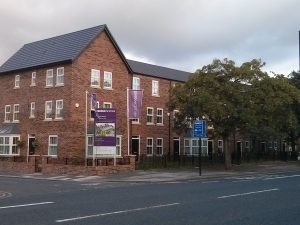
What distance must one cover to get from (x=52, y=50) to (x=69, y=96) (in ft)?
20.8

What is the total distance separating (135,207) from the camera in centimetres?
1295

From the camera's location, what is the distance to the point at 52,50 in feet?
136

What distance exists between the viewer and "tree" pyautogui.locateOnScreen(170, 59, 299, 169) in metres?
32.8

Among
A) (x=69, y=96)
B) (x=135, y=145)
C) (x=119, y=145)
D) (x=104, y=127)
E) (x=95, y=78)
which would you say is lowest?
(x=119, y=145)

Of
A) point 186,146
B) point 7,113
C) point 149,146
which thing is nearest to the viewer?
point 7,113

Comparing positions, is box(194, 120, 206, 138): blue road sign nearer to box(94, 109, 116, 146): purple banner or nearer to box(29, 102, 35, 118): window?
box(94, 109, 116, 146): purple banner

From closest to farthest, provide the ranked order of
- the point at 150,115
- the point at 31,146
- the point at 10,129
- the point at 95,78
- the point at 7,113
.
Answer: the point at 95,78, the point at 31,146, the point at 10,129, the point at 7,113, the point at 150,115

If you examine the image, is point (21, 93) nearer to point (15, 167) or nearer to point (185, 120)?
point (15, 167)

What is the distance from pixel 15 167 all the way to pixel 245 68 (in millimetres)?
18741

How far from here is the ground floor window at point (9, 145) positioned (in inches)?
1602

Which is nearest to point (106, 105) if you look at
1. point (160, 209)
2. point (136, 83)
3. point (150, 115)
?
point (136, 83)

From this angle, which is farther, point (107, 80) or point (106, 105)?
point (107, 80)

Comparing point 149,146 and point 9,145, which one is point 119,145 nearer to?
point 149,146

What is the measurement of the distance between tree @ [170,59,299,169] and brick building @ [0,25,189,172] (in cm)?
774
